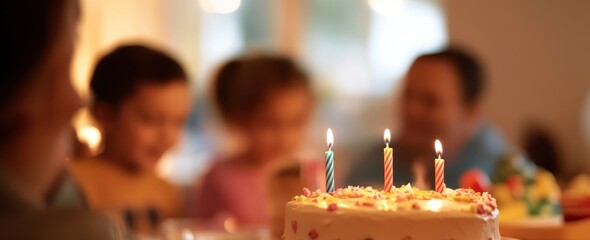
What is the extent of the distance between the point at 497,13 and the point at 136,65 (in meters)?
3.14

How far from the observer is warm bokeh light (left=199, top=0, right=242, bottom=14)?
17.6 ft

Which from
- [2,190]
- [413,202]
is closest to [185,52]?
[413,202]

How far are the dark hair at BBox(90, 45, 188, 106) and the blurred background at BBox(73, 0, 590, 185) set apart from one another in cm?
226

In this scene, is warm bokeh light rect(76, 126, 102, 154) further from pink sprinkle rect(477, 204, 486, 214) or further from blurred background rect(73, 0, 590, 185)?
pink sprinkle rect(477, 204, 486, 214)

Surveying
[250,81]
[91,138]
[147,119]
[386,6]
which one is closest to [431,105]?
[250,81]

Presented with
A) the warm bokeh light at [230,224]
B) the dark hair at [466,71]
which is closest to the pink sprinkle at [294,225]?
the warm bokeh light at [230,224]

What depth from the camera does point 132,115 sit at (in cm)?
295

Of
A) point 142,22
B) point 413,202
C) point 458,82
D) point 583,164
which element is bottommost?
point 583,164

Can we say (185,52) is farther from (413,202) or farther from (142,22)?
(413,202)

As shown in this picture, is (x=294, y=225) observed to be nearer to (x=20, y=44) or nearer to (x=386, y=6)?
(x=20, y=44)

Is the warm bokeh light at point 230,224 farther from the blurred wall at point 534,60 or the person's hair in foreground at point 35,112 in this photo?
the blurred wall at point 534,60

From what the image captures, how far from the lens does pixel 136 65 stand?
2955 mm

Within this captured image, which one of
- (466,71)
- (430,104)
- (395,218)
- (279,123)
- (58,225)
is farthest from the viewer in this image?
(279,123)

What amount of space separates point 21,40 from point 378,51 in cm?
480
